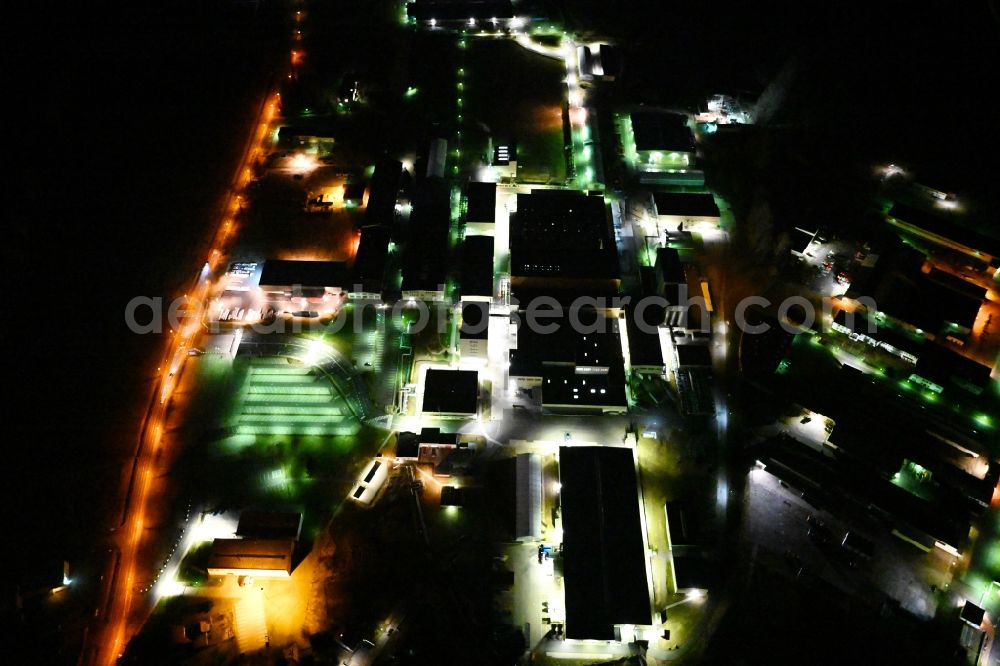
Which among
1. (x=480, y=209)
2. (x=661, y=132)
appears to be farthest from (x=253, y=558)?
(x=661, y=132)

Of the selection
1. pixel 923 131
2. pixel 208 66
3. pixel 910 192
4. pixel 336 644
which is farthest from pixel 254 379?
pixel 923 131

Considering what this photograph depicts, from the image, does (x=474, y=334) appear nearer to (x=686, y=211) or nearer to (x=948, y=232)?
(x=686, y=211)

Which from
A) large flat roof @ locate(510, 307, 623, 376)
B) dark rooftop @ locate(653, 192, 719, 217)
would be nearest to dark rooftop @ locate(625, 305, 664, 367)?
large flat roof @ locate(510, 307, 623, 376)

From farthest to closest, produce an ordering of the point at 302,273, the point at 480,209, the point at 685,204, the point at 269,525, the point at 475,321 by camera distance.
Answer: the point at 685,204 → the point at 480,209 → the point at 302,273 → the point at 475,321 → the point at 269,525

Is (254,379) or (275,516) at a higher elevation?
(254,379)

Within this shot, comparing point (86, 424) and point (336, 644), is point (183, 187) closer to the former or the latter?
point (86, 424)

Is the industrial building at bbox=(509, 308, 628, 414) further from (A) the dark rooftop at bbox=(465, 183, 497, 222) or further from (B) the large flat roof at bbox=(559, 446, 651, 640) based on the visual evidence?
(A) the dark rooftop at bbox=(465, 183, 497, 222)
